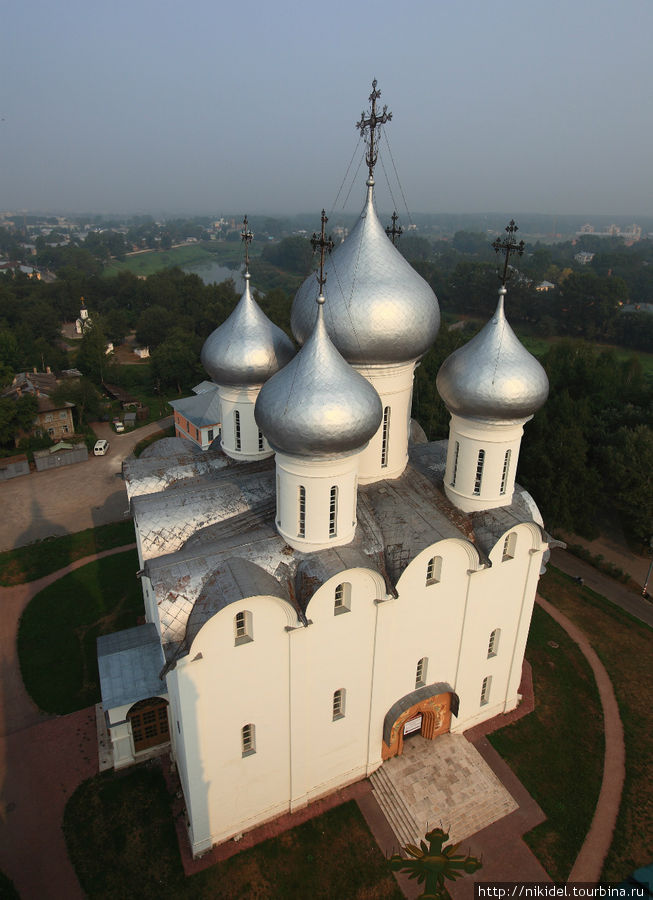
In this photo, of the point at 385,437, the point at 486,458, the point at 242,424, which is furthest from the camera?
the point at 242,424

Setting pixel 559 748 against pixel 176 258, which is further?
pixel 176 258

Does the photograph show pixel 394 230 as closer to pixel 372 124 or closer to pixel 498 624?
pixel 372 124

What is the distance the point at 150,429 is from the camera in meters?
40.1

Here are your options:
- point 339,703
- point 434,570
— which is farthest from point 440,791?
point 434,570

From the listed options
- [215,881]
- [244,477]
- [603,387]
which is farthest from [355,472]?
[603,387]

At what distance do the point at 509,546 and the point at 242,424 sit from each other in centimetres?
833

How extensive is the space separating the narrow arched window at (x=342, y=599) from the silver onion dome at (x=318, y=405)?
10.0ft

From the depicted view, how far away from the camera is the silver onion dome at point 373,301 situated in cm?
1391

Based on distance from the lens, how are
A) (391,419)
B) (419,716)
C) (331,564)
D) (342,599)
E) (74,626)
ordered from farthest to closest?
1. (74,626)
2. (419,716)
3. (391,419)
4. (342,599)
5. (331,564)

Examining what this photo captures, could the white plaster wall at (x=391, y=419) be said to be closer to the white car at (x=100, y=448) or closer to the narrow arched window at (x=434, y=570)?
the narrow arched window at (x=434, y=570)

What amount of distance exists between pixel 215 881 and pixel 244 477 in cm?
939

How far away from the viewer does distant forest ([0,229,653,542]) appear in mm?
24250

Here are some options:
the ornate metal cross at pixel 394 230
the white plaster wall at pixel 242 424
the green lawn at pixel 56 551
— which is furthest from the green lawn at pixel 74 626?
the ornate metal cross at pixel 394 230

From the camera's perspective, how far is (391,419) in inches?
603
